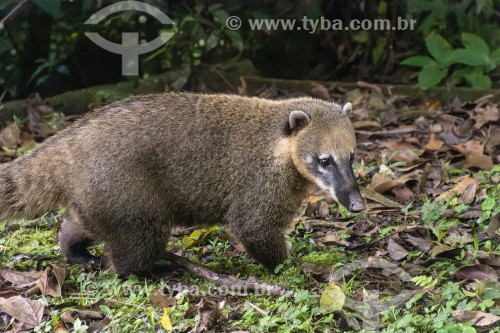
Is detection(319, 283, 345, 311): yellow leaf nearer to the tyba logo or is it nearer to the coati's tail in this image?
the coati's tail

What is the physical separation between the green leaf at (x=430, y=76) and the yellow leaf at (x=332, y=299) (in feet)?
16.2

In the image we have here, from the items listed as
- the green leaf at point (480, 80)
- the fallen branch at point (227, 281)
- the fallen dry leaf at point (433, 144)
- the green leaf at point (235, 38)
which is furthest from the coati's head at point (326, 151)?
the green leaf at point (235, 38)

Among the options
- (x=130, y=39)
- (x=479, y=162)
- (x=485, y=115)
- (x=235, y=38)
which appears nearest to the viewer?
(x=479, y=162)

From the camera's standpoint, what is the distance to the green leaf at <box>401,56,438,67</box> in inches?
359

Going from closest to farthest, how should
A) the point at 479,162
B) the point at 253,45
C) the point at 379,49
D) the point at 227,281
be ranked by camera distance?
the point at 227,281 < the point at 479,162 < the point at 379,49 < the point at 253,45

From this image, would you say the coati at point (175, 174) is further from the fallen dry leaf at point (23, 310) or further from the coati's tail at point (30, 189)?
the fallen dry leaf at point (23, 310)

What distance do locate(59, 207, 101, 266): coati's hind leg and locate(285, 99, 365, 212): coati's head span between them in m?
1.62

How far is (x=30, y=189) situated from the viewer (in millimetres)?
5477

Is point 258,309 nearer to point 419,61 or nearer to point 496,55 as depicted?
point 419,61

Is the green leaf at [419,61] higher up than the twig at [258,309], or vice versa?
the green leaf at [419,61]

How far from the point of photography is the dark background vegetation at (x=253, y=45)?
29.8ft

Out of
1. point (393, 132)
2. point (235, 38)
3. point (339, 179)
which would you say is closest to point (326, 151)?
point (339, 179)

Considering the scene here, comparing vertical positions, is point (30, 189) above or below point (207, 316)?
above

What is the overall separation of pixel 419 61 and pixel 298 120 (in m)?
4.01
